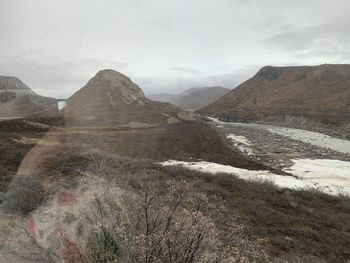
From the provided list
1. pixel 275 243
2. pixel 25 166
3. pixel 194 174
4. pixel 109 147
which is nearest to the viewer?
pixel 275 243

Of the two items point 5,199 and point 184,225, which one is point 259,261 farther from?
point 5,199

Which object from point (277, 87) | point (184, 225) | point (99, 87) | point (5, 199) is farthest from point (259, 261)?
point (277, 87)

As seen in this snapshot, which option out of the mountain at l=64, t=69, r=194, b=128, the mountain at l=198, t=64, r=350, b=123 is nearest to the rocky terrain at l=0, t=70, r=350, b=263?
the mountain at l=64, t=69, r=194, b=128

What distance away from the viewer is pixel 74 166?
21.1 metres

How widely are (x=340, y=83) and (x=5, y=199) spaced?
137560 millimetres

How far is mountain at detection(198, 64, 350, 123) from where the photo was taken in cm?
10500

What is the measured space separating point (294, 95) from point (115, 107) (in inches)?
3076

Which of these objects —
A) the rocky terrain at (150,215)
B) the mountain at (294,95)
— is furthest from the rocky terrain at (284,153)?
the mountain at (294,95)

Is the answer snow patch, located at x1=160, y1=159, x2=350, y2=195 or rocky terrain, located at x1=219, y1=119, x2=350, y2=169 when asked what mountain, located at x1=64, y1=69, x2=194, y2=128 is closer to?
rocky terrain, located at x1=219, y1=119, x2=350, y2=169

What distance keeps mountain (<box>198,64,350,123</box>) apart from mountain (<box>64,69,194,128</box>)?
131ft

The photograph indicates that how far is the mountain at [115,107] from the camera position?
77.2 metres

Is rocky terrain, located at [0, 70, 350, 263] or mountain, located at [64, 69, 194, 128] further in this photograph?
mountain, located at [64, 69, 194, 128]

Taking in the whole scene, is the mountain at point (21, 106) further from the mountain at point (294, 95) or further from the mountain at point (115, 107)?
the mountain at point (294, 95)

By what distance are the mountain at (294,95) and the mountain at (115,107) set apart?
39.8 meters
